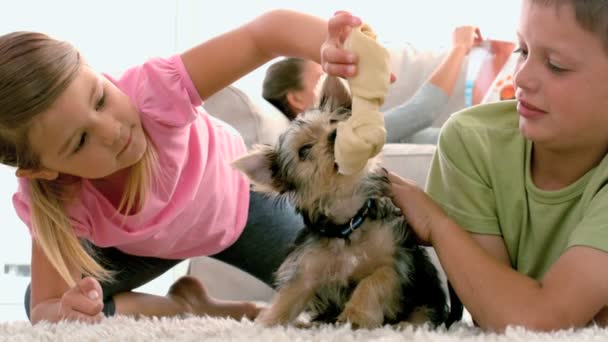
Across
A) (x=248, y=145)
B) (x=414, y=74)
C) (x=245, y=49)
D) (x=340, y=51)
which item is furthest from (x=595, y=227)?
(x=414, y=74)

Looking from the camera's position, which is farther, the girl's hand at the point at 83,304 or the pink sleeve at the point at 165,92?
the pink sleeve at the point at 165,92

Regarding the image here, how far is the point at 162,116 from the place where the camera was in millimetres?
2227

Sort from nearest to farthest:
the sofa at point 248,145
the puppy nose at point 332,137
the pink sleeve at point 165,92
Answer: the puppy nose at point 332,137 < the pink sleeve at point 165,92 < the sofa at point 248,145

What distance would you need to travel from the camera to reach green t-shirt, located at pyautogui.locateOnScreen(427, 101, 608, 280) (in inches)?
73.5

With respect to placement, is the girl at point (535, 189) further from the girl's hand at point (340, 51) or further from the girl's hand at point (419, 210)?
the girl's hand at point (340, 51)

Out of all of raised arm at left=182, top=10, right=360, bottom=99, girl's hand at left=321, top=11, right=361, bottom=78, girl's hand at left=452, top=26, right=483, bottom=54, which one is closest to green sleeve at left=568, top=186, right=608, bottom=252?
girl's hand at left=321, top=11, right=361, bottom=78

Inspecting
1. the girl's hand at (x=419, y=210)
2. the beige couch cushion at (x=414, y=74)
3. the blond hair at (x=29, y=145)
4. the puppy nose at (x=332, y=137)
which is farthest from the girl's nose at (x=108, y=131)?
the beige couch cushion at (x=414, y=74)

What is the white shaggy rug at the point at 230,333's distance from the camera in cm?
144

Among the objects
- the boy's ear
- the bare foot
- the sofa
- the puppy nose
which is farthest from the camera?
the sofa

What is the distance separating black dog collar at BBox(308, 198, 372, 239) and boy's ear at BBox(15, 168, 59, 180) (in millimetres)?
792

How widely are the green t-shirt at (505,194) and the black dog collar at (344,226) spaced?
26 cm

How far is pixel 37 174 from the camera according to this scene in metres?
2.10

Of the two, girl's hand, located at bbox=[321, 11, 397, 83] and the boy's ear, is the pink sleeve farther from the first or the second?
girl's hand, located at bbox=[321, 11, 397, 83]

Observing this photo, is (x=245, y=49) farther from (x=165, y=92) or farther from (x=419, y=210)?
(x=419, y=210)
